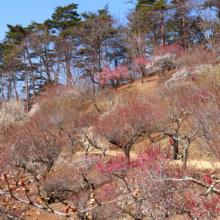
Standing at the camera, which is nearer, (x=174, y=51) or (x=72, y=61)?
(x=174, y=51)

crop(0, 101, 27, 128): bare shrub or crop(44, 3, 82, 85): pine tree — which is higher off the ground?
crop(44, 3, 82, 85): pine tree

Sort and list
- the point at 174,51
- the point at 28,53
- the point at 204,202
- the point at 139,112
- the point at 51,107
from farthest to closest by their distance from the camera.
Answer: the point at 28,53 → the point at 174,51 → the point at 51,107 → the point at 139,112 → the point at 204,202

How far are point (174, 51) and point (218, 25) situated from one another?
5.87 meters

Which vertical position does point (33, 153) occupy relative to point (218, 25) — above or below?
below

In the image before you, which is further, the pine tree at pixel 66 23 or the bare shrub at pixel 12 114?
the pine tree at pixel 66 23

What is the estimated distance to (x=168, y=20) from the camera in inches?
1179

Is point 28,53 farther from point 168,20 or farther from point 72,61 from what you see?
point 168,20

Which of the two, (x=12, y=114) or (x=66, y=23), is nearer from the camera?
(x=12, y=114)

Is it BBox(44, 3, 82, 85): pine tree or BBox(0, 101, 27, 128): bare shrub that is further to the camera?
BBox(44, 3, 82, 85): pine tree

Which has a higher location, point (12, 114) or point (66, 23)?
point (66, 23)

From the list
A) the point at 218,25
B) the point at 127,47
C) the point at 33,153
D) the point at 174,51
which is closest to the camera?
the point at 33,153

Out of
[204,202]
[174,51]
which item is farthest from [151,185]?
[174,51]

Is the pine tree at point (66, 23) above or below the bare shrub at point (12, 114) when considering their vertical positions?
above

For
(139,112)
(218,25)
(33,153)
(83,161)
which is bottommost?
(83,161)
